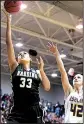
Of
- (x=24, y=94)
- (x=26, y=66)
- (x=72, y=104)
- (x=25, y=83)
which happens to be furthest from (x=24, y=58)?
(x=72, y=104)

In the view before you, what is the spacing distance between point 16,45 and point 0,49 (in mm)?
1882

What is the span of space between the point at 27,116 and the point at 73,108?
1509mm

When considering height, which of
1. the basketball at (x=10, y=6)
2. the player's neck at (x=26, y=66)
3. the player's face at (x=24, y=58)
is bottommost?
the player's neck at (x=26, y=66)

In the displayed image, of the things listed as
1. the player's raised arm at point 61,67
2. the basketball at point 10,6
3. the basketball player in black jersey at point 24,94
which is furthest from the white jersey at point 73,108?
the basketball at point 10,6

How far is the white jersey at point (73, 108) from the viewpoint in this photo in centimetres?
466

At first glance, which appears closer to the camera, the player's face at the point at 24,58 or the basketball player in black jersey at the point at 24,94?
the basketball player in black jersey at the point at 24,94

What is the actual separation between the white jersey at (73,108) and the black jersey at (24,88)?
4.48ft

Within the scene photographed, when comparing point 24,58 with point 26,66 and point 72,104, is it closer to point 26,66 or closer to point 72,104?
point 26,66

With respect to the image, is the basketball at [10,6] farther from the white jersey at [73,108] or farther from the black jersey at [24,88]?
the white jersey at [73,108]

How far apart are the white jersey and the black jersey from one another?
137cm

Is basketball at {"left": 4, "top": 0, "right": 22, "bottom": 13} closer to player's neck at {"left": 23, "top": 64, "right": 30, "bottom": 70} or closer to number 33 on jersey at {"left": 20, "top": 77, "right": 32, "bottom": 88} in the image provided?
player's neck at {"left": 23, "top": 64, "right": 30, "bottom": 70}

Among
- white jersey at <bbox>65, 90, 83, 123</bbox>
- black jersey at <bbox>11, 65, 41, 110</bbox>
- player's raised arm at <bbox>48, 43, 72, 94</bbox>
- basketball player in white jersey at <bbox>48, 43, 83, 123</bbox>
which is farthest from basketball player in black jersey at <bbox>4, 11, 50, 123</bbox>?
white jersey at <bbox>65, 90, 83, 123</bbox>

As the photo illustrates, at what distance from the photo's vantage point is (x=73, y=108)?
4715mm

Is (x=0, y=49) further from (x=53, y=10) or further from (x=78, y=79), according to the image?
(x=78, y=79)
